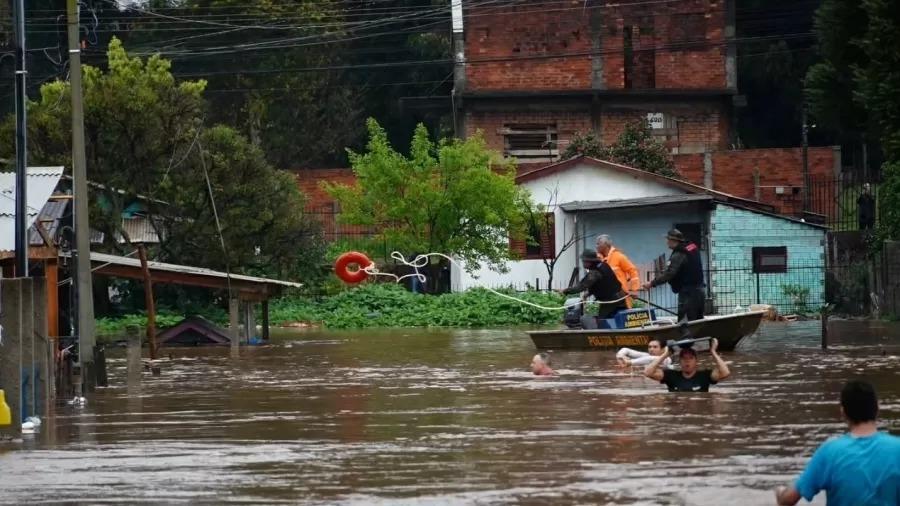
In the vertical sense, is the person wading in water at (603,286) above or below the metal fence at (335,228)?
below

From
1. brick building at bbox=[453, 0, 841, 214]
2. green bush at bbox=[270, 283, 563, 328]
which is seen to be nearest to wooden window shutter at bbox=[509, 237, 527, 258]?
green bush at bbox=[270, 283, 563, 328]

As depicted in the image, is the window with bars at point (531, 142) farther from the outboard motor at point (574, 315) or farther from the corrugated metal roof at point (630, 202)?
the outboard motor at point (574, 315)

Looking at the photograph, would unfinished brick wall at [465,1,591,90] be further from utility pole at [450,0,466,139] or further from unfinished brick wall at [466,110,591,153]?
unfinished brick wall at [466,110,591,153]

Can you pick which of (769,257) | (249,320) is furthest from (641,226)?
(249,320)

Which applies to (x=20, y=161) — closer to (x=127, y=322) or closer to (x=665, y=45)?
(x=127, y=322)

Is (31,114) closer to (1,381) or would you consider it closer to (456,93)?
(456,93)

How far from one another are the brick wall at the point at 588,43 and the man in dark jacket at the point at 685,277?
3230cm

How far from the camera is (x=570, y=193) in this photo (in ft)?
158

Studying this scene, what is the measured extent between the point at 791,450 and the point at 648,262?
3152 centimetres

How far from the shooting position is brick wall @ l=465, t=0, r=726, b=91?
5894cm

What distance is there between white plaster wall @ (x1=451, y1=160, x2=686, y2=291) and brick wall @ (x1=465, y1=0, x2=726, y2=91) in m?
11.3

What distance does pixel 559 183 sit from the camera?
158 feet

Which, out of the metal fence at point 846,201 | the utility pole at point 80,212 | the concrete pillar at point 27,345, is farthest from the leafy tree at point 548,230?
the concrete pillar at point 27,345

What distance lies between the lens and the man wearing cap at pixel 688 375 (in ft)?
64.7
